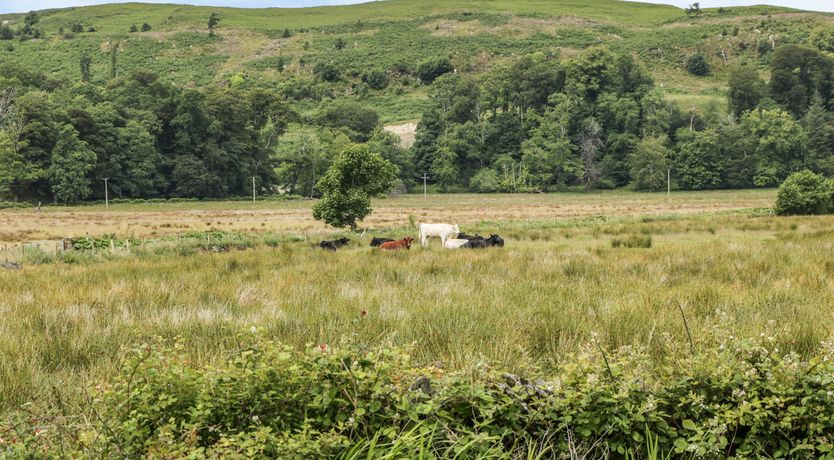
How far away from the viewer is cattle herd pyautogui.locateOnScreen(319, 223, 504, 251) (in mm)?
22000

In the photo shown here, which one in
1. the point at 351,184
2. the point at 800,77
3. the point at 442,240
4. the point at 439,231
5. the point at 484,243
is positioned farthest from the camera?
the point at 800,77

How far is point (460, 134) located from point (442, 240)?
105786 mm

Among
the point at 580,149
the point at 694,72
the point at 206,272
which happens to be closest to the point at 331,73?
the point at 580,149

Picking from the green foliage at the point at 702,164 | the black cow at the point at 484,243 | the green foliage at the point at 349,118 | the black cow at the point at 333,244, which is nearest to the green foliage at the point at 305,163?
the green foliage at the point at 349,118

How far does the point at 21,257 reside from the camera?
18.4 meters

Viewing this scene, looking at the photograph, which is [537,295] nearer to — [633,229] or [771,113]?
[633,229]

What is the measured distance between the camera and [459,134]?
12812 cm

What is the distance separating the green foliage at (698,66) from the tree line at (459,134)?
49.4 meters

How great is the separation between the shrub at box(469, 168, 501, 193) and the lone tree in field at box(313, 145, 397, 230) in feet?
269

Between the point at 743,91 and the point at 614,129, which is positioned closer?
the point at 614,129

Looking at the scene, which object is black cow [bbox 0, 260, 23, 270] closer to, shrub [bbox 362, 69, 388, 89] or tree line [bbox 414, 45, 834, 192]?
tree line [bbox 414, 45, 834, 192]

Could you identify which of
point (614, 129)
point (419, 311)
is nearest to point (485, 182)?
point (614, 129)

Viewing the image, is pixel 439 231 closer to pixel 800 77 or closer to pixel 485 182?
pixel 485 182

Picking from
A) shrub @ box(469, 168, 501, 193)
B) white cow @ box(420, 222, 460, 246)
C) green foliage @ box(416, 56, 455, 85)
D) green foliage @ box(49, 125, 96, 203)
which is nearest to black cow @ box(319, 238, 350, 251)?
white cow @ box(420, 222, 460, 246)
